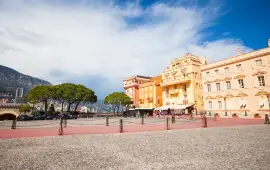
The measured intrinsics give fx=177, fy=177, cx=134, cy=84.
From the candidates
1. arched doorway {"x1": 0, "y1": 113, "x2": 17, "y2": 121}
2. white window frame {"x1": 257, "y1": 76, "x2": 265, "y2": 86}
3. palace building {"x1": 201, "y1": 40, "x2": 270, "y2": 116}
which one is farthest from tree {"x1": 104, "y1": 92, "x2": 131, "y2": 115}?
white window frame {"x1": 257, "y1": 76, "x2": 265, "y2": 86}

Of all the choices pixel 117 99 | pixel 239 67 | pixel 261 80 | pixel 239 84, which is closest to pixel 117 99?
pixel 117 99

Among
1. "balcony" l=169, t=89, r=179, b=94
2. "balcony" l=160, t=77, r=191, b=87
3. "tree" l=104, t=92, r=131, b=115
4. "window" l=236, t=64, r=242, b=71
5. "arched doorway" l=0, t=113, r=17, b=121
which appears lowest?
"arched doorway" l=0, t=113, r=17, b=121

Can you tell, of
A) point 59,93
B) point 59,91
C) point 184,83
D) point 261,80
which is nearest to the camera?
point 261,80

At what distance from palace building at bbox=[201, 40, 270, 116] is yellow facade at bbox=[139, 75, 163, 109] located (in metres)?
18.3

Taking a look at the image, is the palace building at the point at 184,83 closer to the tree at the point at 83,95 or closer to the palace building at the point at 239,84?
the palace building at the point at 239,84

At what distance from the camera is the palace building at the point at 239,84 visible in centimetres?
2912

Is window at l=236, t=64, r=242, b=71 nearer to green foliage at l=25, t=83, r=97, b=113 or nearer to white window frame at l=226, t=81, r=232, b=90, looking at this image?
white window frame at l=226, t=81, r=232, b=90

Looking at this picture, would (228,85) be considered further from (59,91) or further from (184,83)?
(59,91)

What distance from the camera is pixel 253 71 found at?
3058 centimetres

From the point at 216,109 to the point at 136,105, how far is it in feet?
101

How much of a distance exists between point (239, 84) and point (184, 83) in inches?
541

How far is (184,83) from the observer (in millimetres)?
44750

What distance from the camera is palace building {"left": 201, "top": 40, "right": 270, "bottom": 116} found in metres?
29.1

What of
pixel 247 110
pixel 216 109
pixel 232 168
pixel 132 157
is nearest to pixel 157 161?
pixel 132 157
